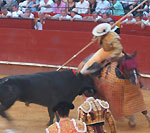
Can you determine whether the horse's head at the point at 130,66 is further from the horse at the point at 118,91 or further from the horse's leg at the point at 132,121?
the horse's leg at the point at 132,121

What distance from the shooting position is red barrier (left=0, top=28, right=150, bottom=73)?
9.79 m

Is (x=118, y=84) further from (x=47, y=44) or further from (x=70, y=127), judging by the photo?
(x=47, y=44)

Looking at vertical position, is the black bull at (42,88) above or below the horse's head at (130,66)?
below

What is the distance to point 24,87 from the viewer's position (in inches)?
230

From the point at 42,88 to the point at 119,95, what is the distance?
1.15 m

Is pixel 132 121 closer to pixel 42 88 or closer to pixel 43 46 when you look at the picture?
pixel 42 88

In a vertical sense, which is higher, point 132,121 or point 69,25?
point 69,25

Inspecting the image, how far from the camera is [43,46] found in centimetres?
1022

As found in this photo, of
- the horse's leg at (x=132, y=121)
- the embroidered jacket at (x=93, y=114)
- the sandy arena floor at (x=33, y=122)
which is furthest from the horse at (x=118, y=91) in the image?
the embroidered jacket at (x=93, y=114)

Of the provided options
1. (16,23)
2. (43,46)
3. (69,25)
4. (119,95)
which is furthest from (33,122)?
(16,23)

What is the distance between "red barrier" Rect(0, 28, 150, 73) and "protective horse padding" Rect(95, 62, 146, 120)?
3.09 metres

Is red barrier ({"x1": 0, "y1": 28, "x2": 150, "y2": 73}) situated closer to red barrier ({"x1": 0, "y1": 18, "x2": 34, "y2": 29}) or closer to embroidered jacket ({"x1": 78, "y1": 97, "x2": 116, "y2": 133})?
red barrier ({"x1": 0, "y1": 18, "x2": 34, "y2": 29})

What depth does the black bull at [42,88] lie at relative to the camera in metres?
5.76

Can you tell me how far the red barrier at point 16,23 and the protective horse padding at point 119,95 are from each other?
4.46m
